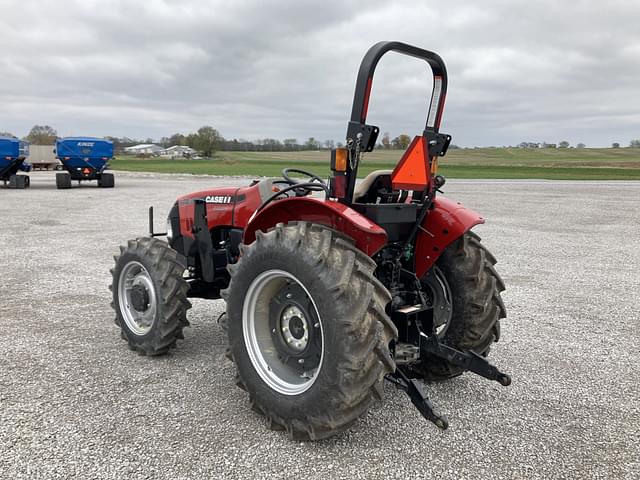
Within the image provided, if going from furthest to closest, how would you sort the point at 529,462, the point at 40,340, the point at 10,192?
1. the point at 10,192
2. the point at 40,340
3. the point at 529,462

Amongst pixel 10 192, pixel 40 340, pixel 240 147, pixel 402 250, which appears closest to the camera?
pixel 402 250

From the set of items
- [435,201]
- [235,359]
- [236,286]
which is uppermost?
[435,201]

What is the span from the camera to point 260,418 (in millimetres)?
3121

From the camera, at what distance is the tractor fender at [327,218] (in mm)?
2738

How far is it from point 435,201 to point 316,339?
1256 mm

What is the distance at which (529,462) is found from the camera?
2703mm

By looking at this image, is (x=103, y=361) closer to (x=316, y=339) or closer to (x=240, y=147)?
(x=316, y=339)

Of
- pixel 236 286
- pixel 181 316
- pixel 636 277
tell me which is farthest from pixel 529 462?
pixel 636 277

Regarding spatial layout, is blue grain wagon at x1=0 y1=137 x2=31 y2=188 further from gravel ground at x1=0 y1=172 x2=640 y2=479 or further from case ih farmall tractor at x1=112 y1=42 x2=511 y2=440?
case ih farmall tractor at x1=112 y1=42 x2=511 y2=440

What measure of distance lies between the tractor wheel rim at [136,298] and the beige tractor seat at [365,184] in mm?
1889

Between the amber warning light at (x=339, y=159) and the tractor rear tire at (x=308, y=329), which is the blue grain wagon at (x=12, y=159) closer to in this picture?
the tractor rear tire at (x=308, y=329)

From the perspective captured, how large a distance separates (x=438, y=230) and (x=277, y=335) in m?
1.25

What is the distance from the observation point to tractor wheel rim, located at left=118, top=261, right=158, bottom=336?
4105 mm

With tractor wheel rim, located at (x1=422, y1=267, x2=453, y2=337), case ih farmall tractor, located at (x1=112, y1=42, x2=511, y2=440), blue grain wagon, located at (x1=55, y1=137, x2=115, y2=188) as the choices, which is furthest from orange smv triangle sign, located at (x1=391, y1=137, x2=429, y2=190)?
blue grain wagon, located at (x1=55, y1=137, x2=115, y2=188)
